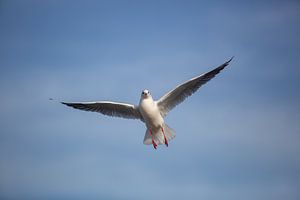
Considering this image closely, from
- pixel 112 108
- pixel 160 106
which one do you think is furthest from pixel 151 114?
pixel 112 108

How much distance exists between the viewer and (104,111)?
11695 millimetres

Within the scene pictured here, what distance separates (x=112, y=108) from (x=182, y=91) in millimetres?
1284

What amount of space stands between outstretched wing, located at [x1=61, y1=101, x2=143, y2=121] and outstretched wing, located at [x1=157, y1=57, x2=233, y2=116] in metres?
0.45

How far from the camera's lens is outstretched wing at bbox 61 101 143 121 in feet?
37.6

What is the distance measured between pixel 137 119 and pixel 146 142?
0.51m

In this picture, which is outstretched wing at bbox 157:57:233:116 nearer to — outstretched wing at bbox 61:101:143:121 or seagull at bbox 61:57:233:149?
seagull at bbox 61:57:233:149

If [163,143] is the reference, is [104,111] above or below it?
above

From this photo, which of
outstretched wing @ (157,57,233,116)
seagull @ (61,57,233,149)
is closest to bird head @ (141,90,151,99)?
seagull @ (61,57,233,149)

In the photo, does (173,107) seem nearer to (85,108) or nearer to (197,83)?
(197,83)

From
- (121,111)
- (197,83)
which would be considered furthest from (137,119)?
(197,83)

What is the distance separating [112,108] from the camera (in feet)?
38.1

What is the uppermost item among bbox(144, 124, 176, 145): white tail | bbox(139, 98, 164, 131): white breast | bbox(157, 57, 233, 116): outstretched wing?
bbox(157, 57, 233, 116): outstretched wing

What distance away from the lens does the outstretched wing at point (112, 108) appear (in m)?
11.5

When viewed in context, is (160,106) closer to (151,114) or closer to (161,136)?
(151,114)
